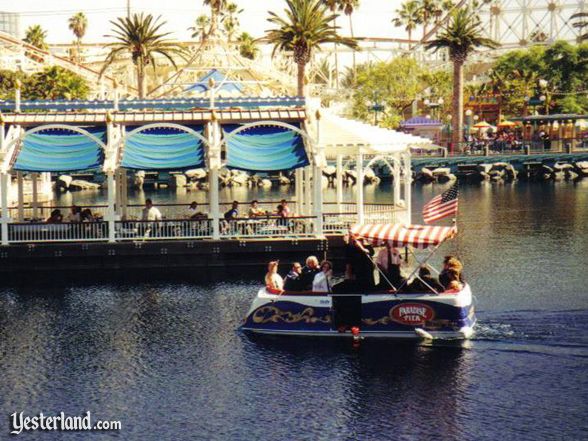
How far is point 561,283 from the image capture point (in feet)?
120

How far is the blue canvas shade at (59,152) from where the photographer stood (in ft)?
136

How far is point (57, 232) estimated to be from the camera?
139 feet

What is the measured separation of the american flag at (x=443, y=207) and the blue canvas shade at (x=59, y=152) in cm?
1685

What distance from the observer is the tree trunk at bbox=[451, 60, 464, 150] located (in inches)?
Answer: 4053

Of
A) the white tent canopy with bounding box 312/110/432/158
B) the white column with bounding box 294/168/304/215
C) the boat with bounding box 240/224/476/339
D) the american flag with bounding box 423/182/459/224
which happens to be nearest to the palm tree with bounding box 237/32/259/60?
the white column with bounding box 294/168/304/215

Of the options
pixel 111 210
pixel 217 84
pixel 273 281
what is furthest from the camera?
pixel 217 84

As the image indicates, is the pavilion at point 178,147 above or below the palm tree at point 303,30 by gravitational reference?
below

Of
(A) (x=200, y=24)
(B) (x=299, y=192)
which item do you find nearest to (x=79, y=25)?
(A) (x=200, y=24)

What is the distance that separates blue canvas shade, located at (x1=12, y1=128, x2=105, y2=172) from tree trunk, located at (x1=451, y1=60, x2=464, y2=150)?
6627cm

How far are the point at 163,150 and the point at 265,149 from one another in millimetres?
4424

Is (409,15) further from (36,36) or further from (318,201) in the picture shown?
(318,201)

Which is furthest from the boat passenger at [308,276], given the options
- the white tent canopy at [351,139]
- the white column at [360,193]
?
the white column at [360,193]

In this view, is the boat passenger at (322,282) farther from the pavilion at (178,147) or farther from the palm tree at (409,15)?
the palm tree at (409,15)

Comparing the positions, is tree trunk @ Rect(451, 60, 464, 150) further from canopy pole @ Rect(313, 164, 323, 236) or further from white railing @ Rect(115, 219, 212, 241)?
white railing @ Rect(115, 219, 212, 241)
